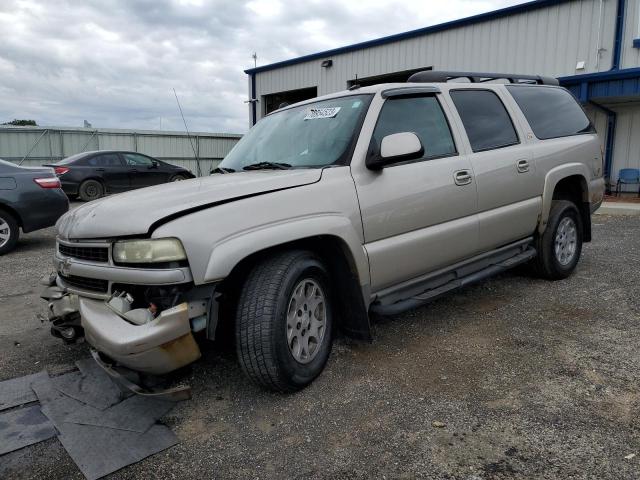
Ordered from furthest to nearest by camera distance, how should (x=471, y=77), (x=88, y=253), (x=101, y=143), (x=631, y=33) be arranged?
(x=101, y=143)
(x=631, y=33)
(x=471, y=77)
(x=88, y=253)

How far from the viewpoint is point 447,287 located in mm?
3695

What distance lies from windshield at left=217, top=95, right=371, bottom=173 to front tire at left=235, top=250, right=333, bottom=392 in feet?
2.52

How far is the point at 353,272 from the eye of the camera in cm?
306

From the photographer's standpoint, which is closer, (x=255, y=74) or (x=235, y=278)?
(x=235, y=278)

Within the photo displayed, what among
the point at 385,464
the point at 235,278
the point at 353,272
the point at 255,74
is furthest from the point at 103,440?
the point at 255,74

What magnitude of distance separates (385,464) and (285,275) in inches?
41.6

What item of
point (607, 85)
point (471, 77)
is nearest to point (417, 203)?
point (471, 77)

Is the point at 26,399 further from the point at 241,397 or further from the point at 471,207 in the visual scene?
the point at 471,207

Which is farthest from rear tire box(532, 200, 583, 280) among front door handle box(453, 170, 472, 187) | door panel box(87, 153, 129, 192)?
door panel box(87, 153, 129, 192)

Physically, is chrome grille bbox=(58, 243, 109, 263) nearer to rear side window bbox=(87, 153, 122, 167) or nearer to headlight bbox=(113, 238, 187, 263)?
headlight bbox=(113, 238, 187, 263)

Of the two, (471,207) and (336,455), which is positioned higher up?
(471,207)

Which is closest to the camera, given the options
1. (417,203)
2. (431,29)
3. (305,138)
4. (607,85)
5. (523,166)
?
(417,203)

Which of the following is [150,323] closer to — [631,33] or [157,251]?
[157,251]

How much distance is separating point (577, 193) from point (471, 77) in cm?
177
